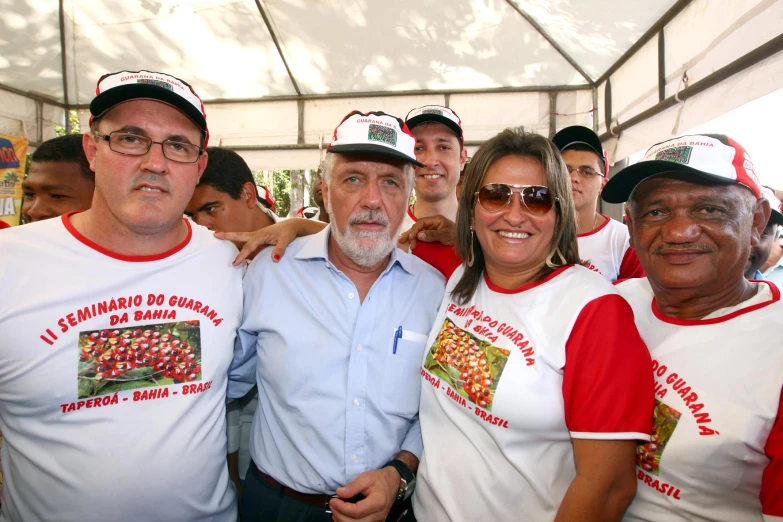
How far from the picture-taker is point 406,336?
80.5 inches

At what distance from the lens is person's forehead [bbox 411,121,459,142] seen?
336cm

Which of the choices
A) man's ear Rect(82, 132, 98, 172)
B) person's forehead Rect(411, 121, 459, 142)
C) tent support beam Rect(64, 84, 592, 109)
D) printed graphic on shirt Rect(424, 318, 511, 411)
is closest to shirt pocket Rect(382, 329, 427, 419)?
printed graphic on shirt Rect(424, 318, 511, 411)

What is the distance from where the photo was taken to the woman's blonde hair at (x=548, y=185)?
1.82 m

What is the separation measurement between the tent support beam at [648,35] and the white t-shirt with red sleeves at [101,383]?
4807mm

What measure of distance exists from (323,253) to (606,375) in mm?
1323

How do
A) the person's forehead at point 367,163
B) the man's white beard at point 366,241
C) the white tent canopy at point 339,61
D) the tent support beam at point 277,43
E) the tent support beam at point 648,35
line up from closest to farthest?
the man's white beard at point 366,241
the person's forehead at point 367,163
the tent support beam at point 648,35
the white tent canopy at point 339,61
the tent support beam at point 277,43

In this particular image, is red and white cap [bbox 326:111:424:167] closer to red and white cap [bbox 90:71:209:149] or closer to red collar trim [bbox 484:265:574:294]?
red and white cap [bbox 90:71:209:149]

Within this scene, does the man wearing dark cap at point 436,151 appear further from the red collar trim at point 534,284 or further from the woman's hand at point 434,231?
the red collar trim at point 534,284

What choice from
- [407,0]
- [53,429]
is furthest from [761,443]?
[407,0]

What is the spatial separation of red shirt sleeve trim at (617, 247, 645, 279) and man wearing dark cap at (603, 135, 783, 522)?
1.24 metres

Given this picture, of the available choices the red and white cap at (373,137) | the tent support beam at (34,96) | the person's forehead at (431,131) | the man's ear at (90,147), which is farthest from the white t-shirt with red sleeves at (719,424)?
the tent support beam at (34,96)

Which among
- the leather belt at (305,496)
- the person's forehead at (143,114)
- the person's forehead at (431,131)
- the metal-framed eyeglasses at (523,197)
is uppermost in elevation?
the person's forehead at (431,131)

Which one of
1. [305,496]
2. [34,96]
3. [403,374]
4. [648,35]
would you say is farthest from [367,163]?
[34,96]

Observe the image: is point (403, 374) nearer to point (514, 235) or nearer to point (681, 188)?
point (514, 235)
